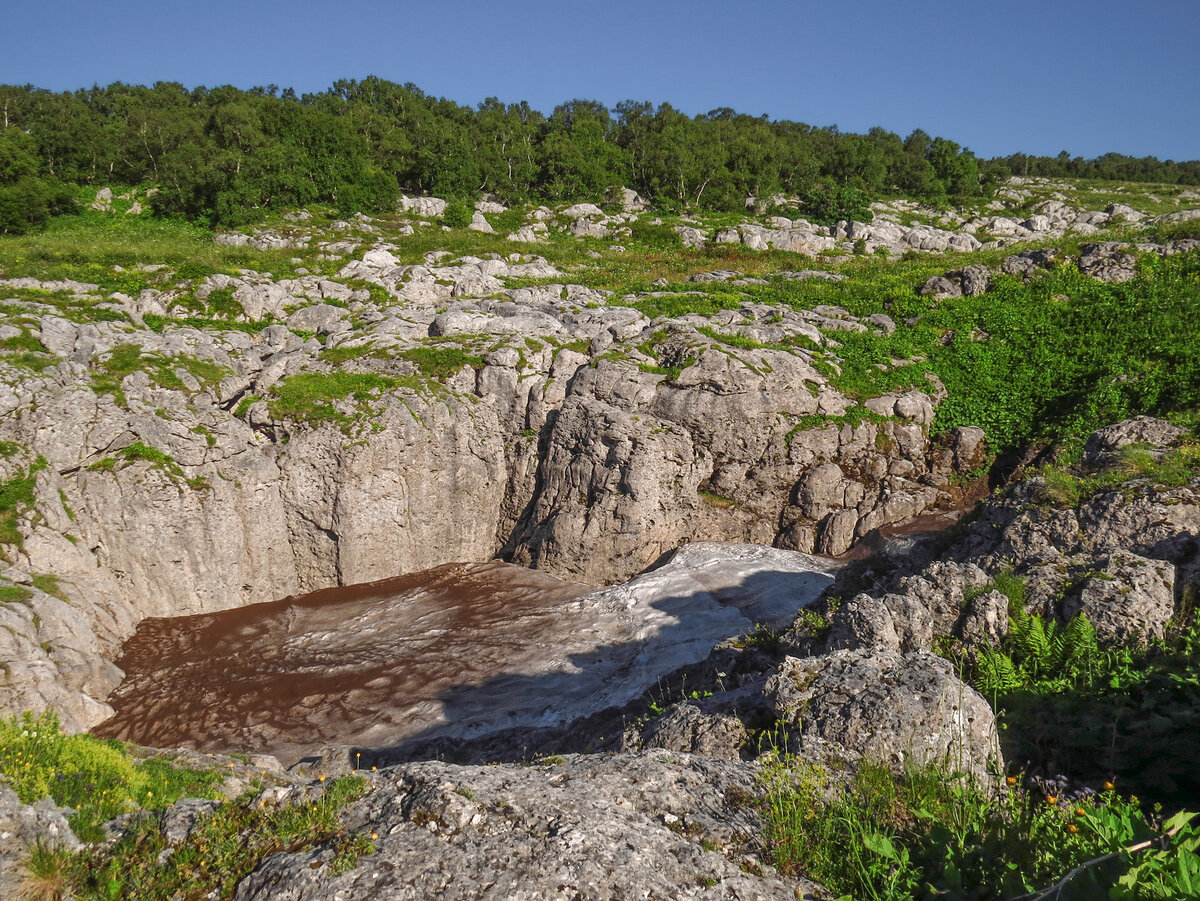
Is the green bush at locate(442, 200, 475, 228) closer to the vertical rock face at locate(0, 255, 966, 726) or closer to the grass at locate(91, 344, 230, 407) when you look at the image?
the vertical rock face at locate(0, 255, 966, 726)

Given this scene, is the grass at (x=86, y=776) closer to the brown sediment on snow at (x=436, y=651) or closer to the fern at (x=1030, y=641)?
the brown sediment on snow at (x=436, y=651)

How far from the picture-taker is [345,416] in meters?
19.7

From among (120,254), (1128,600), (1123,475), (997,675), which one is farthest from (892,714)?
(120,254)

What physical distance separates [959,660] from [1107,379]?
60.0ft

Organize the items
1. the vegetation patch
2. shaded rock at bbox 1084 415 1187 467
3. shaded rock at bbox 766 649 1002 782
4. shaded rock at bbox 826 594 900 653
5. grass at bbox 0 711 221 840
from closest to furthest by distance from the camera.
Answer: shaded rock at bbox 766 649 1002 782 → grass at bbox 0 711 221 840 → shaded rock at bbox 826 594 900 653 → shaded rock at bbox 1084 415 1187 467 → the vegetation patch

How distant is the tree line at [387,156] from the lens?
4669 centimetres

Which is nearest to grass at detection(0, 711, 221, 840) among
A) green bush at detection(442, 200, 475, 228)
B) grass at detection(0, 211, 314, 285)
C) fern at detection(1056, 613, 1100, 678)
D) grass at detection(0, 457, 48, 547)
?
grass at detection(0, 457, 48, 547)

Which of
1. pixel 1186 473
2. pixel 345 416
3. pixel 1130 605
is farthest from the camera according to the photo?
pixel 345 416

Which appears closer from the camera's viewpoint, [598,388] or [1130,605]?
[1130,605]

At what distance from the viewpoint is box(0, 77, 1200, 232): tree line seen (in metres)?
46.7

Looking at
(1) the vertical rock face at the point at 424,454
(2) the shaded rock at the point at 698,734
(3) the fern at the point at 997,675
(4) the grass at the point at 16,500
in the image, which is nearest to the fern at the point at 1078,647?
(3) the fern at the point at 997,675

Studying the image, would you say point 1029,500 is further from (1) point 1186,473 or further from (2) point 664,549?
(2) point 664,549

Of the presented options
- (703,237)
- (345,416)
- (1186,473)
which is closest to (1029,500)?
(1186,473)

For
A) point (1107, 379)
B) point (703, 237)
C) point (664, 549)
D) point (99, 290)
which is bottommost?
point (664, 549)
